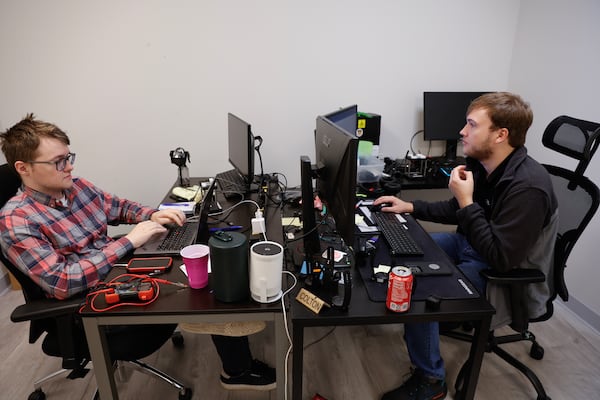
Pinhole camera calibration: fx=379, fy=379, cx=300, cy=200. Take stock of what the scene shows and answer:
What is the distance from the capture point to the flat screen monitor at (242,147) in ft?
6.61

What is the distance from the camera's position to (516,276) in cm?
149

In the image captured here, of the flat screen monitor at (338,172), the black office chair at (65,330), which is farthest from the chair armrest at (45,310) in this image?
the flat screen monitor at (338,172)

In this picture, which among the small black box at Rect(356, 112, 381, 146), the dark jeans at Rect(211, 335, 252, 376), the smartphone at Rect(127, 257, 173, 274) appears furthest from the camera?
the small black box at Rect(356, 112, 381, 146)

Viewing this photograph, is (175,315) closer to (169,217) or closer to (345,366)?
(169,217)

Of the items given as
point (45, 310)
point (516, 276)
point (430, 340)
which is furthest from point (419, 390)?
point (45, 310)

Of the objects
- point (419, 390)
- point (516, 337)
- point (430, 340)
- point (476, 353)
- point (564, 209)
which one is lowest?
point (419, 390)

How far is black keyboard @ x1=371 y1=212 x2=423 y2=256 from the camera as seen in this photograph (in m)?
1.57

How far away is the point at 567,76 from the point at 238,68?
84.2 inches

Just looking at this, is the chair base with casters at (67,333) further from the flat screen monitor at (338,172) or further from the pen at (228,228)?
the flat screen monitor at (338,172)

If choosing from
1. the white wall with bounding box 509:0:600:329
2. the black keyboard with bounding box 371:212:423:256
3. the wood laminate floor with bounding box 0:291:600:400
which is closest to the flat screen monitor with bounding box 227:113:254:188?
the black keyboard with bounding box 371:212:423:256

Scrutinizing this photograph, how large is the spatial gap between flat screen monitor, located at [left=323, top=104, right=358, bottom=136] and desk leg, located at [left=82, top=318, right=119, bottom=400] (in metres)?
1.22

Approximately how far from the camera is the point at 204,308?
1.22 m

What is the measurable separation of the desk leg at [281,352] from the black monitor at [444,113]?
A: 2064mm

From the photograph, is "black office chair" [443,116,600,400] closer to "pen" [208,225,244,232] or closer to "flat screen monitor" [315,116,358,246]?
"flat screen monitor" [315,116,358,246]
